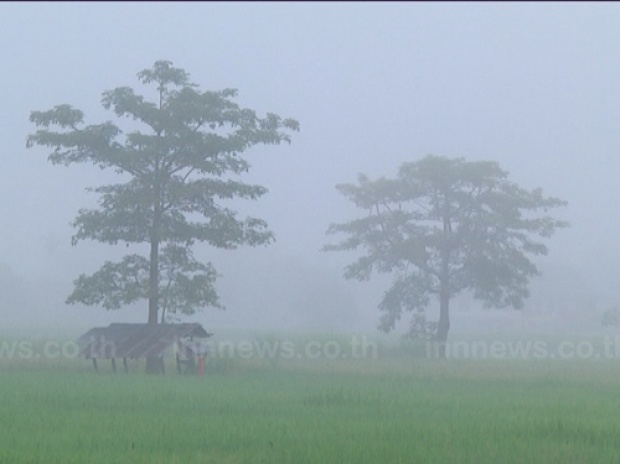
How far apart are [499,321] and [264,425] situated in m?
107

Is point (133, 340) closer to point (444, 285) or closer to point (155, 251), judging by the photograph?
point (155, 251)

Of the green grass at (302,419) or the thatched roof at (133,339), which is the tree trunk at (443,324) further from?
the green grass at (302,419)

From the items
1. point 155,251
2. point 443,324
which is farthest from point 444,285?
point 155,251

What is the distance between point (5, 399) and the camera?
811 inches

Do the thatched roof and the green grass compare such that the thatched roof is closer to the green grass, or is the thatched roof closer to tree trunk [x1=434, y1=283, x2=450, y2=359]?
the green grass

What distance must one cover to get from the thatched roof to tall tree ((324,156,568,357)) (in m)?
16.5

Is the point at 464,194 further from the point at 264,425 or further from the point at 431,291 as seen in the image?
the point at 264,425

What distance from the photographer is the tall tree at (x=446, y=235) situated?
159 feet

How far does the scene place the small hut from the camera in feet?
109

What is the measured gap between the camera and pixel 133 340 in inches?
1326

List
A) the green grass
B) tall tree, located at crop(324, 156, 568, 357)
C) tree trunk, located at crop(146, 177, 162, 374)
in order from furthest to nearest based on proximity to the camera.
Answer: tall tree, located at crop(324, 156, 568, 357) → tree trunk, located at crop(146, 177, 162, 374) → the green grass

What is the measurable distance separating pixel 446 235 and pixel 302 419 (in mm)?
31712

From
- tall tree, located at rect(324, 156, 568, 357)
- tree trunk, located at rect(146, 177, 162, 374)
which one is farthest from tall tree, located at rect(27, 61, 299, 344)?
tall tree, located at rect(324, 156, 568, 357)

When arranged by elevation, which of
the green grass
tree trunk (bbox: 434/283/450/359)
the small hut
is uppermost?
tree trunk (bbox: 434/283/450/359)
